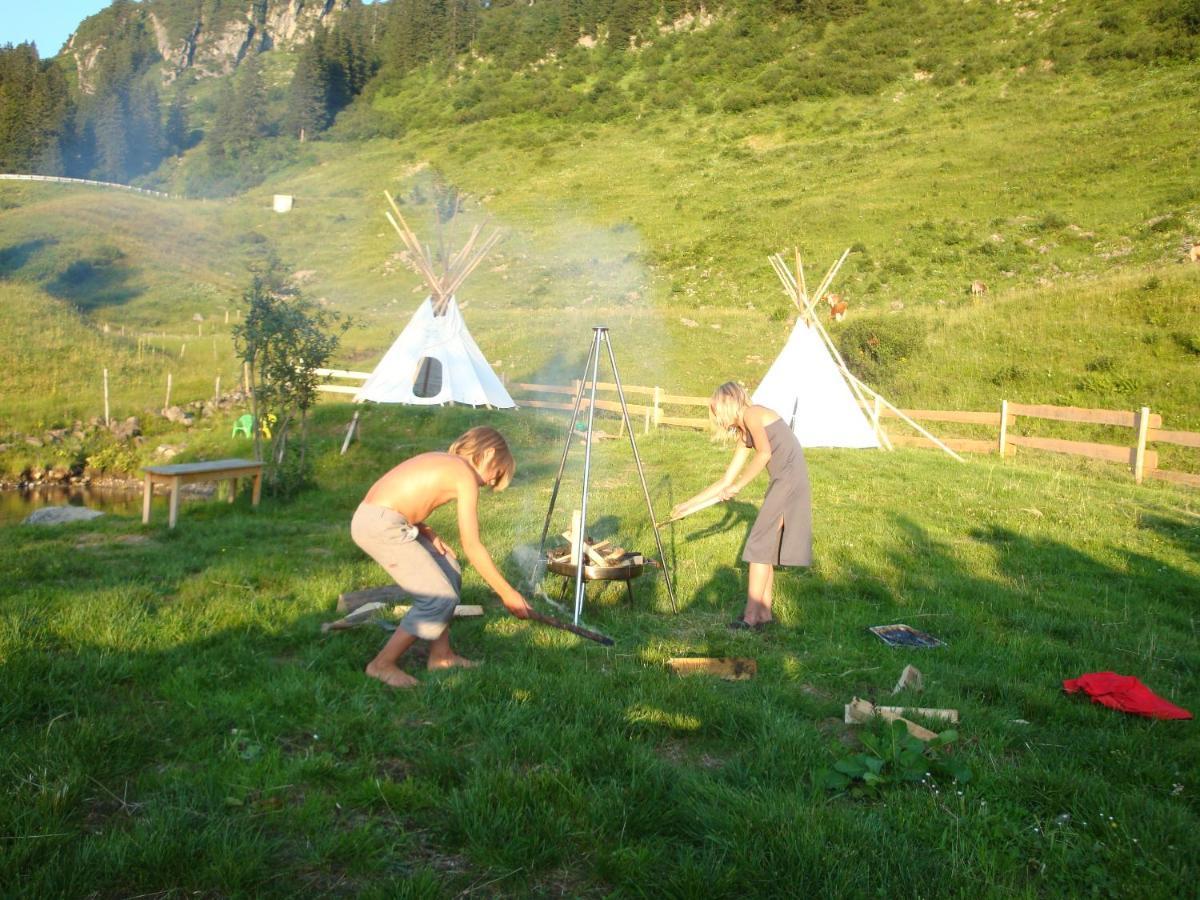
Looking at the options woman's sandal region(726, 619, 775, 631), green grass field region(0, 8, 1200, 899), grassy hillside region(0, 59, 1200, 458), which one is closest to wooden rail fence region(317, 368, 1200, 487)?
green grass field region(0, 8, 1200, 899)

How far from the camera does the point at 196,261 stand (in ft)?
132

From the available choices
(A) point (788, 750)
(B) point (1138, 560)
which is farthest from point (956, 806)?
(B) point (1138, 560)

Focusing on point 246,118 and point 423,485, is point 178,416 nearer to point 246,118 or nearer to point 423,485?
point 423,485

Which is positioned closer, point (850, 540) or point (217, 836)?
point (217, 836)

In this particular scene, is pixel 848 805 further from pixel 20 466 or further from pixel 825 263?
pixel 825 263

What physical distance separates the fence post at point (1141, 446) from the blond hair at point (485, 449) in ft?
34.9

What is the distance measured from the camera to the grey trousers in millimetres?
4336

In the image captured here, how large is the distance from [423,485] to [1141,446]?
11.1 m

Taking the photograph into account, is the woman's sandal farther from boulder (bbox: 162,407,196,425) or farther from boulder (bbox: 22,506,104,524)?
boulder (bbox: 162,407,196,425)

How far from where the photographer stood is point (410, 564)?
4.38 metres

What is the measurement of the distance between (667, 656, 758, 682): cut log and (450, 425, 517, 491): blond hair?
1313mm

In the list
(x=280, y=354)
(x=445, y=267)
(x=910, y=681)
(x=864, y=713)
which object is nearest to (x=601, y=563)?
(x=910, y=681)

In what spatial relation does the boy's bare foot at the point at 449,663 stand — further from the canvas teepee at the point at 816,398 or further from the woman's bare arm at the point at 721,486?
the canvas teepee at the point at 816,398

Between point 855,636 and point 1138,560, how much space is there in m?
3.52
